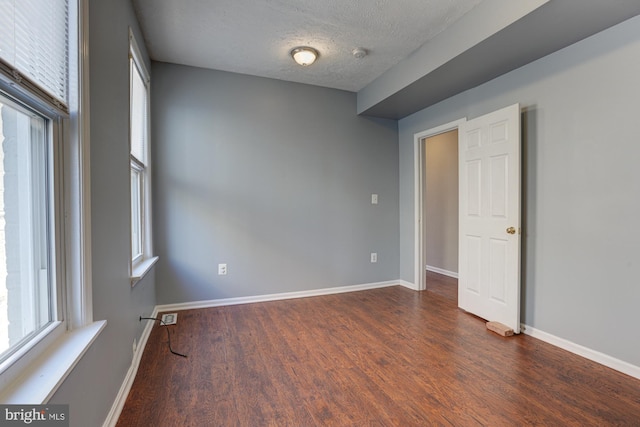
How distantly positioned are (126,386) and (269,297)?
187 centimetres

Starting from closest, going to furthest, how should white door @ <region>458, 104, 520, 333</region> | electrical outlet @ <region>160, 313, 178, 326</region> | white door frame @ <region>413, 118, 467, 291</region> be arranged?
1. white door @ <region>458, 104, 520, 333</region>
2. electrical outlet @ <region>160, 313, 178, 326</region>
3. white door frame @ <region>413, 118, 467, 291</region>

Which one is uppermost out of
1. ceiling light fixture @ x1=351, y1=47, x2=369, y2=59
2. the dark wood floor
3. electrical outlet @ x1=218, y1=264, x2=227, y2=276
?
ceiling light fixture @ x1=351, y1=47, x2=369, y2=59

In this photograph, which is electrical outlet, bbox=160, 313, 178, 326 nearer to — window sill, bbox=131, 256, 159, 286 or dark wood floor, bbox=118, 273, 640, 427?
dark wood floor, bbox=118, 273, 640, 427

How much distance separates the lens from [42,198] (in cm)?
113

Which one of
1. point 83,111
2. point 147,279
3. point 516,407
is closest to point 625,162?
point 516,407

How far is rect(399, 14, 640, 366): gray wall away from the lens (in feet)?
6.49

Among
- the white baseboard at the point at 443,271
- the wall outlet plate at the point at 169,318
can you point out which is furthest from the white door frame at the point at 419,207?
the wall outlet plate at the point at 169,318

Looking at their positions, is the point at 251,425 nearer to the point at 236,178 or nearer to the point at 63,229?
the point at 63,229

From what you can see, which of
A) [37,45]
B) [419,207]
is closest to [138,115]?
[37,45]

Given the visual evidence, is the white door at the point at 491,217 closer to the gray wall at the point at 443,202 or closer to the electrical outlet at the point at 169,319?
the gray wall at the point at 443,202

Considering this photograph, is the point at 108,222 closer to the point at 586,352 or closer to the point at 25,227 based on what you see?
the point at 25,227

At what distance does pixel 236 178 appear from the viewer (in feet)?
11.2

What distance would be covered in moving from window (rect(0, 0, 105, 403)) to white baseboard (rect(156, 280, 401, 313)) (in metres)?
2.02

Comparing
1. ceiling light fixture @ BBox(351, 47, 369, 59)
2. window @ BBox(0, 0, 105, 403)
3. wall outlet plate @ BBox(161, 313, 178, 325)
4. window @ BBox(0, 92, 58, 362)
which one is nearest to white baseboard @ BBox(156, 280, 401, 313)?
wall outlet plate @ BBox(161, 313, 178, 325)
